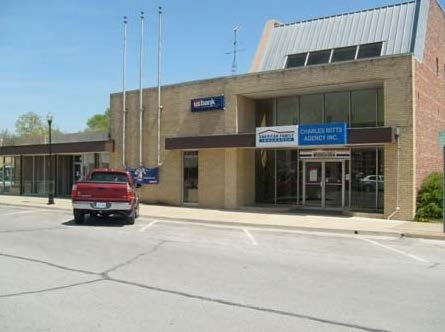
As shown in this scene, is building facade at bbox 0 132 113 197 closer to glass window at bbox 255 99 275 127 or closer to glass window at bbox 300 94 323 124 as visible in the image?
glass window at bbox 255 99 275 127

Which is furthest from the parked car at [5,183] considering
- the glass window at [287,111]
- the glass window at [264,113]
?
the glass window at [287,111]

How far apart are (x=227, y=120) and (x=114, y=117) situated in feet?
26.9

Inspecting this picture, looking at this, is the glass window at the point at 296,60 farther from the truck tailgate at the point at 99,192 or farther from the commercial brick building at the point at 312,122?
the truck tailgate at the point at 99,192

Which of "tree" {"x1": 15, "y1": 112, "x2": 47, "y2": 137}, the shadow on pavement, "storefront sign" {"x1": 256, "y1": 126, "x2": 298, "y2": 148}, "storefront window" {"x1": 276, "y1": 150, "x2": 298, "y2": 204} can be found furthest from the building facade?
"tree" {"x1": 15, "y1": 112, "x2": 47, "y2": 137}

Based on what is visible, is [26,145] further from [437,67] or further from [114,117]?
[437,67]

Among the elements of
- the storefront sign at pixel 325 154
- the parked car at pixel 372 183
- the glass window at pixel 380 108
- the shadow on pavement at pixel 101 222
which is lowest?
the shadow on pavement at pixel 101 222

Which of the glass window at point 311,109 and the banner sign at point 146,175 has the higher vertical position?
the glass window at point 311,109

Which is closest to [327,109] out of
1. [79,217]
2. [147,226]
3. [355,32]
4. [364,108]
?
[364,108]

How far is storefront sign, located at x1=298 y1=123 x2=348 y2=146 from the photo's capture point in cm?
2008

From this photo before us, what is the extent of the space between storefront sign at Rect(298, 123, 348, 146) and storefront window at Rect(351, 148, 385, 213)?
7.12ft

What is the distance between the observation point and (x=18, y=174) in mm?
37812

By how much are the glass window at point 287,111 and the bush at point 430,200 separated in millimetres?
6595

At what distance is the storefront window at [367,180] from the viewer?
21.3 meters

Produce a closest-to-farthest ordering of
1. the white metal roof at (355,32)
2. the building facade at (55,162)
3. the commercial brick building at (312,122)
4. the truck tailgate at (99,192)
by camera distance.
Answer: the truck tailgate at (99,192) → the commercial brick building at (312,122) → the white metal roof at (355,32) → the building facade at (55,162)
